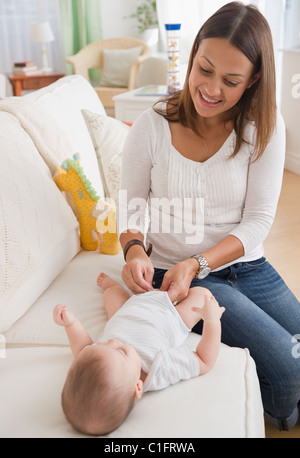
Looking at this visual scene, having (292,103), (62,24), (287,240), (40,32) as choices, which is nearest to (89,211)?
(287,240)

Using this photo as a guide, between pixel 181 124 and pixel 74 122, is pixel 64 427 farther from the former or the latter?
pixel 74 122

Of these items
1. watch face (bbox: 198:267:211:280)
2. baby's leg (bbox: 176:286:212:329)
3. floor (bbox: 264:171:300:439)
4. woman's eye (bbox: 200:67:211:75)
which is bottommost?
floor (bbox: 264:171:300:439)

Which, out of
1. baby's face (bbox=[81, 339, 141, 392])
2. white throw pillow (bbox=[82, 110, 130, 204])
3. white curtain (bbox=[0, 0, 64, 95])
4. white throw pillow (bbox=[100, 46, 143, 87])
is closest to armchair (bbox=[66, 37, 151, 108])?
white throw pillow (bbox=[100, 46, 143, 87])

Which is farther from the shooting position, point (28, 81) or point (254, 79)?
point (28, 81)

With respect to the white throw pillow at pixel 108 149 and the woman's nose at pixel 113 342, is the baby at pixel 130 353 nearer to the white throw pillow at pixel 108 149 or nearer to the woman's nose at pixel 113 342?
the woman's nose at pixel 113 342

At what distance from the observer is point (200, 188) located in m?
1.45

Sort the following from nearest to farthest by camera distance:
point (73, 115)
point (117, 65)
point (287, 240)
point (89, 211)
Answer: point (89, 211) < point (73, 115) < point (287, 240) < point (117, 65)

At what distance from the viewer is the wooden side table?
5.04m

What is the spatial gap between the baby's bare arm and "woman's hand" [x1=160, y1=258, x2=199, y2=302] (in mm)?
265

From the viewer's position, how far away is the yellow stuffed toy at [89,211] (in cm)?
165

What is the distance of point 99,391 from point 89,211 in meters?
0.84

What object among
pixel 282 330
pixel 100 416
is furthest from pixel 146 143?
pixel 100 416

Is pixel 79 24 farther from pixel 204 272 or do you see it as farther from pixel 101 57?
pixel 204 272

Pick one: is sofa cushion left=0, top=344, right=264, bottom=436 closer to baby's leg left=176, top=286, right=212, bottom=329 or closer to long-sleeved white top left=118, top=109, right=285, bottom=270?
baby's leg left=176, top=286, right=212, bottom=329
